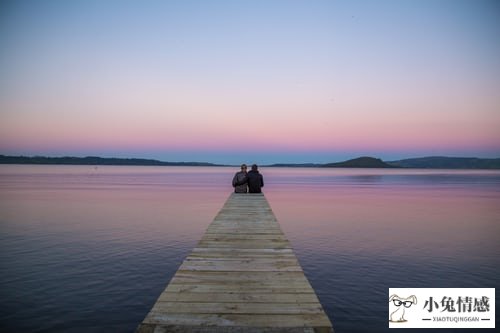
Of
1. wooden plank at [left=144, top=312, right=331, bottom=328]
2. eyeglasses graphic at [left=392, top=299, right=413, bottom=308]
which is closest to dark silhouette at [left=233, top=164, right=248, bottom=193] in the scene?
eyeglasses graphic at [left=392, top=299, right=413, bottom=308]

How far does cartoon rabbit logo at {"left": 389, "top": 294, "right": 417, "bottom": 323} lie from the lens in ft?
22.8

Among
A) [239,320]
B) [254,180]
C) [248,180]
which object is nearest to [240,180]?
[248,180]

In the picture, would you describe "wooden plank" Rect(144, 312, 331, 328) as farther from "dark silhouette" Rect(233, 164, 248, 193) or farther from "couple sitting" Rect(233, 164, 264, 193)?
"couple sitting" Rect(233, 164, 264, 193)

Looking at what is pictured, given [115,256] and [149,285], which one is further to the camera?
[115,256]

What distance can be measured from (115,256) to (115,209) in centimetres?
1501

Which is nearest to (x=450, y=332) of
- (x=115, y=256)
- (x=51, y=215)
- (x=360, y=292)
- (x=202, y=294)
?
(x=360, y=292)

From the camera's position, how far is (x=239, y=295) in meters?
5.62

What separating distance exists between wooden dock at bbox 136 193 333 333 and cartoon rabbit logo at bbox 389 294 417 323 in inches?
87.5

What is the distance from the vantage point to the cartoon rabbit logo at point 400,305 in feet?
22.8

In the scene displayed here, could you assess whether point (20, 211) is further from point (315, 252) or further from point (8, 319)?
point (315, 252)

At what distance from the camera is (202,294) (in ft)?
18.3

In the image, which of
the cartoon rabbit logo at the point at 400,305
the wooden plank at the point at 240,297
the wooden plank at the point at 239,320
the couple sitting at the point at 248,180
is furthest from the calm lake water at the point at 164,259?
the wooden plank at the point at 239,320

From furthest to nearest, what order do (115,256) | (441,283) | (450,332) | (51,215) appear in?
(51,215), (115,256), (441,283), (450,332)

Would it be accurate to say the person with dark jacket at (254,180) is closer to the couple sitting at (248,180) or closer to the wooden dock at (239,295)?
the couple sitting at (248,180)
